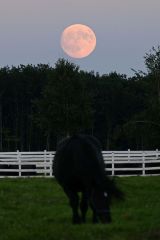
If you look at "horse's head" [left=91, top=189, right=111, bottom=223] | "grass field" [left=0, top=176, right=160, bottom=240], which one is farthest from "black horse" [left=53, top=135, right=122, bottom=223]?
"grass field" [left=0, top=176, right=160, bottom=240]

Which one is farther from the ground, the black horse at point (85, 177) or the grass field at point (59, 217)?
the black horse at point (85, 177)

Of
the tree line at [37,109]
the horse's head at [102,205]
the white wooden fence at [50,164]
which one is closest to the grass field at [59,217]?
the horse's head at [102,205]

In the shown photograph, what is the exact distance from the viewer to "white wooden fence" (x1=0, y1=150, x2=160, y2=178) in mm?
26672

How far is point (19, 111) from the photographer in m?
104

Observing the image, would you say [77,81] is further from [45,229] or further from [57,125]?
[45,229]

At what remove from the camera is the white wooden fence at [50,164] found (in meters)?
26.7

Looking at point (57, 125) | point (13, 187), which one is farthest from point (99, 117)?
point (13, 187)

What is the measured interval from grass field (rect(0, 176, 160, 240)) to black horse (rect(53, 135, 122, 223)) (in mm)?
316

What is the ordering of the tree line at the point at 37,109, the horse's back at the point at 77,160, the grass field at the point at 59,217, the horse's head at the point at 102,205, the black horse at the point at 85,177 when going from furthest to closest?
1. the tree line at the point at 37,109
2. the horse's back at the point at 77,160
3. the black horse at the point at 85,177
4. the horse's head at the point at 102,205
5. the grass field at the point at 59,217

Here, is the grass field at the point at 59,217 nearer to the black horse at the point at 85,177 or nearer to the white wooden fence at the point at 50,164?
the black horse at the point at 85,177

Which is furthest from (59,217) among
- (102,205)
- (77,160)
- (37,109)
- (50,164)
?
(37,109)

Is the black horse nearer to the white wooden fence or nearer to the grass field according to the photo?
the grass field

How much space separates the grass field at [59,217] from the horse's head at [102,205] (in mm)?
173

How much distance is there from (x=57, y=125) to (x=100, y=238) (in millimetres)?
44503
